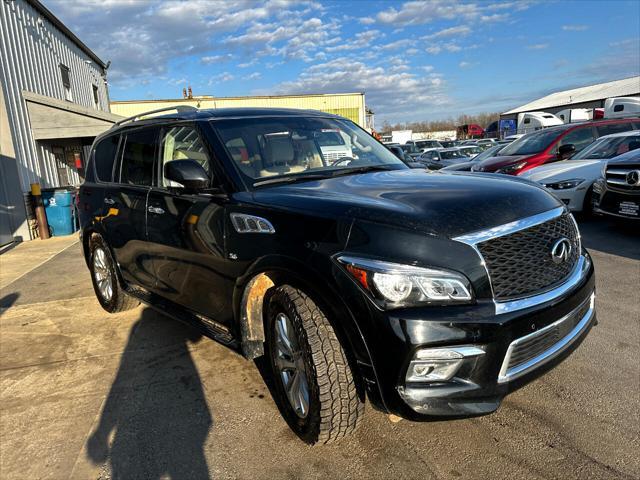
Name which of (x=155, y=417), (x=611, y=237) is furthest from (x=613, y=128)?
(x=155, y=417)

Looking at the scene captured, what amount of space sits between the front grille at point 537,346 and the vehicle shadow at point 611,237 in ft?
13.6

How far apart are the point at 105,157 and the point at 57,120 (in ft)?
25.2

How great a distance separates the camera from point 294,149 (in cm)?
340

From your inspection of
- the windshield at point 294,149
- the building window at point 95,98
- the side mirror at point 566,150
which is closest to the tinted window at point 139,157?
the windshield at point 294,149

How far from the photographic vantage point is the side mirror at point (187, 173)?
2.85m

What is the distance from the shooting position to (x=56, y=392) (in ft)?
11.1

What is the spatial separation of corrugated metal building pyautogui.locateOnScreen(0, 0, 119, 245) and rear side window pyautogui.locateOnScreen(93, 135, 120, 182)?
632 cm

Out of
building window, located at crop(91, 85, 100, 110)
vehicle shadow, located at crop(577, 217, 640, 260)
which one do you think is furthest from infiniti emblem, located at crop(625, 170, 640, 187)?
building window, located at crop(91, 85, 100, 110)

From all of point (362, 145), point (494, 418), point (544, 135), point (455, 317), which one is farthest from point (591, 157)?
point (455, 317)

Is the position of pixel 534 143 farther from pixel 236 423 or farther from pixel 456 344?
pixel 236 423

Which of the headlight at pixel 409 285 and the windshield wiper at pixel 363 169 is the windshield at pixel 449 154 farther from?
the headlight at pixel 409 285

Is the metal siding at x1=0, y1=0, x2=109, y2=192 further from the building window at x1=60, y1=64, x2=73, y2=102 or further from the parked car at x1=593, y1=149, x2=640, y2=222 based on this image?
the parked car at x1=593, y1=149, x2=640, y2=222

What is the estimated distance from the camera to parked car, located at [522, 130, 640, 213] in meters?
7.94

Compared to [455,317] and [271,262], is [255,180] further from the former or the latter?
[455,317]
